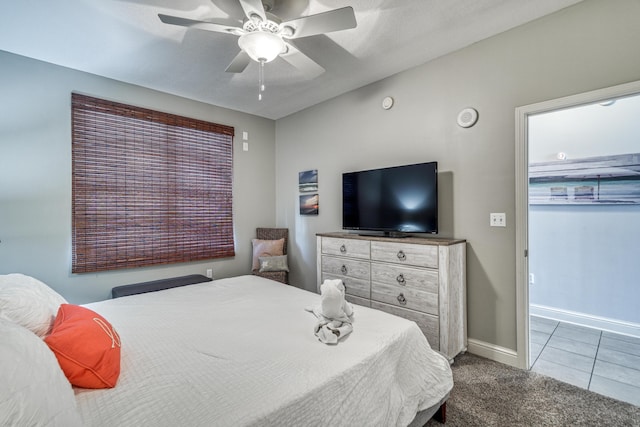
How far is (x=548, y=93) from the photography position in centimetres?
218

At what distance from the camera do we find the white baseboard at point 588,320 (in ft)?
9.39

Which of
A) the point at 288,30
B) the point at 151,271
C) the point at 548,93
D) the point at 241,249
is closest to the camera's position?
the point at 288,30

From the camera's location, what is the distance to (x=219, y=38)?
2369 mm

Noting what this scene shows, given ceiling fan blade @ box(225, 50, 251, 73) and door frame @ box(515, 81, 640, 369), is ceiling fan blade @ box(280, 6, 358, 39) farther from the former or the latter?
door frame @ box(515, 81, 640, 369)

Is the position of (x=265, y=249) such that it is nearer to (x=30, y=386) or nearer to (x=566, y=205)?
(x=30, y=386)

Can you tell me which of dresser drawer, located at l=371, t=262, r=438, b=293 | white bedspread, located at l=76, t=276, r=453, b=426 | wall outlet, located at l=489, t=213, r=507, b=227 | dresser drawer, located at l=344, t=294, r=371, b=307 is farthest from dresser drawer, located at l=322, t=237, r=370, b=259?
wall outlet, located at l=489, t=213, r=507, b=227

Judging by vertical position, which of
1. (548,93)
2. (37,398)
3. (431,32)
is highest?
(431,32)

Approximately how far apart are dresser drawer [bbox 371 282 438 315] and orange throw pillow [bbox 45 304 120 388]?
6.68 feet

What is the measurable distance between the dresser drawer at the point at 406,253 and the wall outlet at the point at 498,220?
1.91 feet

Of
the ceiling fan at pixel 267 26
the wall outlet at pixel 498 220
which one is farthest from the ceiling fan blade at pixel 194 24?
the wall outlet at pixel 498 220

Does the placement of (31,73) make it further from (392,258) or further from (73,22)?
(392,258)

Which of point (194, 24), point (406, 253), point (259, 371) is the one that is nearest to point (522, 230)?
point (406, 253)

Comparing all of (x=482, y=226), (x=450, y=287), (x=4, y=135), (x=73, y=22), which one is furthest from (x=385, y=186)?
(x=4, y=135)

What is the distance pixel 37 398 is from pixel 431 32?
299 centimetres
